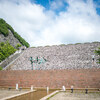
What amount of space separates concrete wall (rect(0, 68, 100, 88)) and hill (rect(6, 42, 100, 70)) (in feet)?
10.7

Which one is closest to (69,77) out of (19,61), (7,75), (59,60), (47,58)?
(59,60)

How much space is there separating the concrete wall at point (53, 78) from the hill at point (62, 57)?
327 cm

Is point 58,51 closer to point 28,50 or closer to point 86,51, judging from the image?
point 86,51

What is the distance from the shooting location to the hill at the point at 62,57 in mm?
24372

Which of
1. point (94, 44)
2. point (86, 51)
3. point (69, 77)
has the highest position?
point (94, 44)

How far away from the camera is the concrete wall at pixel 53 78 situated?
62.9 ft

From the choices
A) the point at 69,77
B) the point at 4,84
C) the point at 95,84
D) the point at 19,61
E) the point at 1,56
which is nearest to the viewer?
the point at 95,84

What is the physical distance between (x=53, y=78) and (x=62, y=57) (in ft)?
25.9

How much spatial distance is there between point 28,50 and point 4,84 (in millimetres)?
13343

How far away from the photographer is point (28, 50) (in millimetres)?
34969

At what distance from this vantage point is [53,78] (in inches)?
824

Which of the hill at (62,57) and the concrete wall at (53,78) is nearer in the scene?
the concrete wall at (53,78)

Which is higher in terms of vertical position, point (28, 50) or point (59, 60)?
point (28, 50)

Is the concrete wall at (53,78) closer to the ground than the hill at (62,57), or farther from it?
closer to the ground
